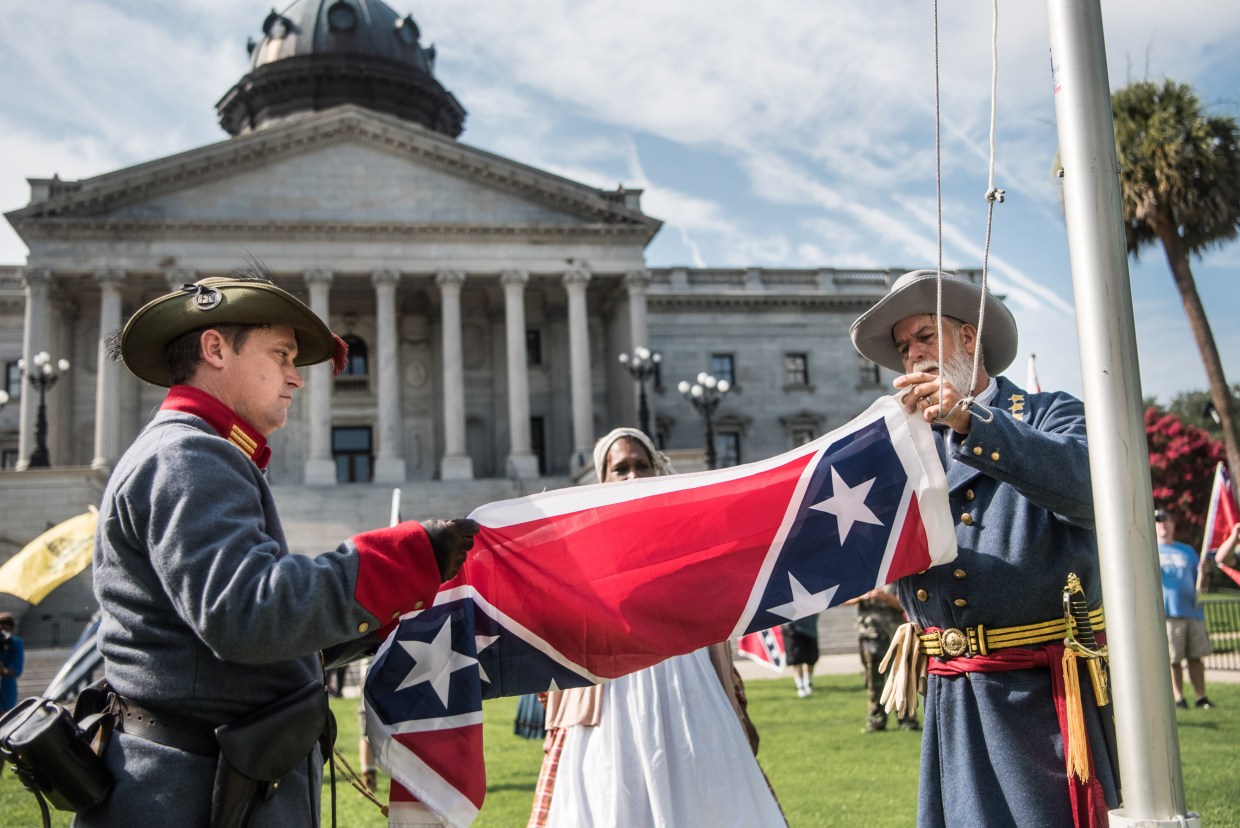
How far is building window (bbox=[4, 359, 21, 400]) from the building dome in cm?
1586

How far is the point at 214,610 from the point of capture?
2.90 metres

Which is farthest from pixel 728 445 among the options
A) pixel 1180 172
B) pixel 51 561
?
pixel 51 561

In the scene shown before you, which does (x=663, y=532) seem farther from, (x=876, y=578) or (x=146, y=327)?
(x=146, y=327)

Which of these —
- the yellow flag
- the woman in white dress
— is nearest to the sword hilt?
the woman in white dress

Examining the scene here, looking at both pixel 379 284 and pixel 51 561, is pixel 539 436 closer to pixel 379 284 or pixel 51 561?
pixel 379 284

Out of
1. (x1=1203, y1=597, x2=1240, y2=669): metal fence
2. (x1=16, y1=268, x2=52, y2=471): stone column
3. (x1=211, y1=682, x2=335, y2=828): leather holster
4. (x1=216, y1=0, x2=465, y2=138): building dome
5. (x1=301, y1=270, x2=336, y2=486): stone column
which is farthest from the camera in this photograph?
(x1=216, y1=0, x2=465, y2=138): building dome

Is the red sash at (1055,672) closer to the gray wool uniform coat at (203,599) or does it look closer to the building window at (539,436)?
the gray wool uniform coat at (203,599)

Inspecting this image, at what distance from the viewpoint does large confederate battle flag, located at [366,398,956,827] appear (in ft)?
13.3

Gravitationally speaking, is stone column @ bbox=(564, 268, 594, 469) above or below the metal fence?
above

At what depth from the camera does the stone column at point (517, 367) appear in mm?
47281

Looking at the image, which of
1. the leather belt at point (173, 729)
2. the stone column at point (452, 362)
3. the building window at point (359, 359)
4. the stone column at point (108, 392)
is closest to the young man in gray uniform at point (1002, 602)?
the leather belt at point (173, 729)

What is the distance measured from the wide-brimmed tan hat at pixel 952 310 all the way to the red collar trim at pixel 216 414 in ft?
7.35

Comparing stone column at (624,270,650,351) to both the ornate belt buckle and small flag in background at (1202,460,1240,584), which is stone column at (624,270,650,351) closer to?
small flag in background at (1202,460,1240,584)

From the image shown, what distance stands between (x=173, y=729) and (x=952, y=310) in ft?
9.91
